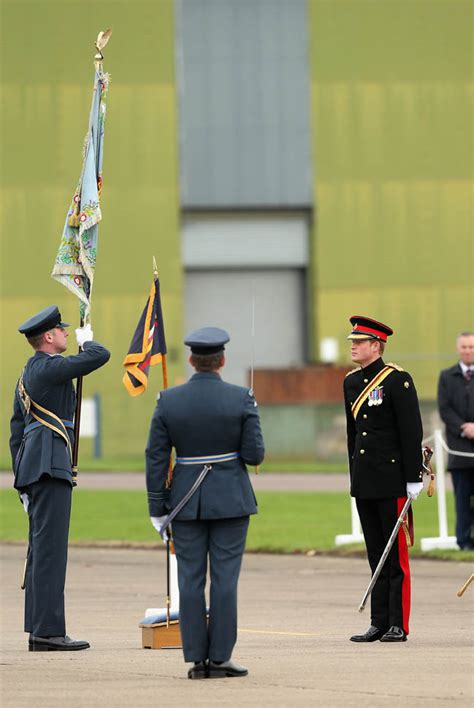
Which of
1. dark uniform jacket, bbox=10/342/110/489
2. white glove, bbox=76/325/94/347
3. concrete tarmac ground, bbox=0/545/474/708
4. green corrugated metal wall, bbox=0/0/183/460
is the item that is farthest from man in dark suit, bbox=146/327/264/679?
green corrugated metal wall, bbox=0/0/183/460

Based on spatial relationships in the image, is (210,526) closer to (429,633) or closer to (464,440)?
(429,633)

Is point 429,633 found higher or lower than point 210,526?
lower

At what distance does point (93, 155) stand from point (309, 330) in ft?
90.9

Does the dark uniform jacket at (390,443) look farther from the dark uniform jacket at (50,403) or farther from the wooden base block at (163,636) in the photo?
the dark uniform jacket at (50,403)

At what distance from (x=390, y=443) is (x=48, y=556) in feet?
6.96

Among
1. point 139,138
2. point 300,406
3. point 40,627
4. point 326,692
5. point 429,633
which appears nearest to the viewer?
point 326,692

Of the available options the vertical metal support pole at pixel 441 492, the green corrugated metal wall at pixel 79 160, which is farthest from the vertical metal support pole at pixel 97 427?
the vertical metal support pole at pixel 441 492

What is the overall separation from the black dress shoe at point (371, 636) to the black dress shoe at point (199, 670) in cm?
182

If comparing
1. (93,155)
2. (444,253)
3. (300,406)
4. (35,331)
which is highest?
(93,155)

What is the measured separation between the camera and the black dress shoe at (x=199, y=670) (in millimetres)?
8359

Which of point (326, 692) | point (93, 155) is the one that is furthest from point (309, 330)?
point (326, 692)

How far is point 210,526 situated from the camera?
8.54 meters

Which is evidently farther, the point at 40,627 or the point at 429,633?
the point at 429,633

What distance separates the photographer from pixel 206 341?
8.51 meters
